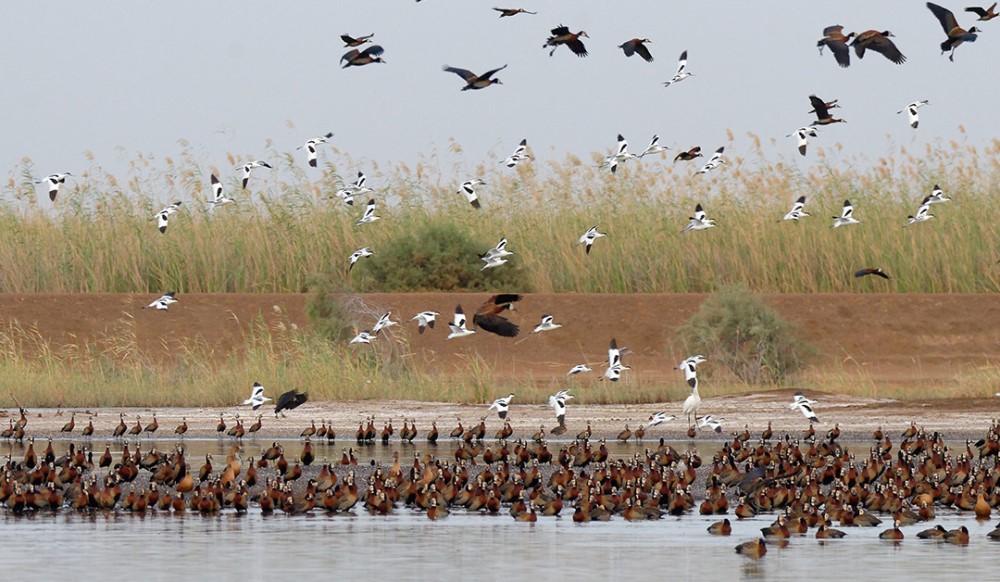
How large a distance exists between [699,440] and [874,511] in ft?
22.1

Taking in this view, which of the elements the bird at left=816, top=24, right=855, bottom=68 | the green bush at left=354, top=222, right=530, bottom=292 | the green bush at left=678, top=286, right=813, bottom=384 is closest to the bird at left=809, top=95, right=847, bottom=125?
the bird at left=816, top=24, right=855, bottom=68

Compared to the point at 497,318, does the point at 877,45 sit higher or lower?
higher

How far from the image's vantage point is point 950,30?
17.8m

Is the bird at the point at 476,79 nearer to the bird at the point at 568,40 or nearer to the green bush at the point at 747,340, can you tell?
the bird at the point at 568,40

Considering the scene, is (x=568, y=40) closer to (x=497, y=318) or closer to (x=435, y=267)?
(x=497, y=318)

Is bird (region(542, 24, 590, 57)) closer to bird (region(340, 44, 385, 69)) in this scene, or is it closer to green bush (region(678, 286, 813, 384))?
bird (region(340, 44, 385, 69))

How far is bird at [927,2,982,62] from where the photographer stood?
1744cm

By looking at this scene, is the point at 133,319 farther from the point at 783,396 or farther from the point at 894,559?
the point at 894,559

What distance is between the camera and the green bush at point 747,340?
30.8 meters

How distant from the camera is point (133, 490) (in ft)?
60.1

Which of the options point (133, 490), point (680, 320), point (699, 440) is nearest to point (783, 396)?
point (699, 440)

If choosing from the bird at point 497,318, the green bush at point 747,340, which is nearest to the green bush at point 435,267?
the green bush at point 747,340

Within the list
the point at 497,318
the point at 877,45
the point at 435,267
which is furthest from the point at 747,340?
the point at 877,45

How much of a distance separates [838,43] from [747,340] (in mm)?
12393
